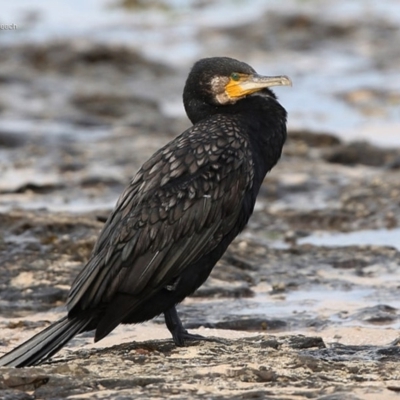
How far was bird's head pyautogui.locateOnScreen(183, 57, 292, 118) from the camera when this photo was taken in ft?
21.6

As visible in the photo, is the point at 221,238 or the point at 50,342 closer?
the point at 50,342

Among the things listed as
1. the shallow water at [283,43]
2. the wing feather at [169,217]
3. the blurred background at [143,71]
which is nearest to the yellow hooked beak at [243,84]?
the wing feather at [169,217]

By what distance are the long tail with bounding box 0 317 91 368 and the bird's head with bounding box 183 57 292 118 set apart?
158 cm

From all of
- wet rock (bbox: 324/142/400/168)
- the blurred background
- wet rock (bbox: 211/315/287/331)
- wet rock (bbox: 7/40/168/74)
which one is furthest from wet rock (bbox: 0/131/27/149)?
wet rock (bbox: 211/315/287/331)

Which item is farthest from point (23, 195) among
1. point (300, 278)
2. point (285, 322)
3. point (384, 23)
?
point (384, 23)

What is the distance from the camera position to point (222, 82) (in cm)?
657

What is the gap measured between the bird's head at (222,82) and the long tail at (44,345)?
1.58 metres

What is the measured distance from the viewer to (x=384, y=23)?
1952 centimetres

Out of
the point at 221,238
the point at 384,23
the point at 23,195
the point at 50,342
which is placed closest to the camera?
the point at 50,342

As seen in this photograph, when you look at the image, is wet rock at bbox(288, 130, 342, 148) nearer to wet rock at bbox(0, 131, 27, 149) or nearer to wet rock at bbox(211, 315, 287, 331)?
wet rock at bbox(0, 131, 27, 149)

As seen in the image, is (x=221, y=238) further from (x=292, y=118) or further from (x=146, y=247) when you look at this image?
(x=292, y=118)

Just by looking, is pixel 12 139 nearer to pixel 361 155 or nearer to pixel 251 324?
pixel 361 155

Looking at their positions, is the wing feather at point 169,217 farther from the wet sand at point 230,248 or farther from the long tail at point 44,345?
the wet sand at point 230,248

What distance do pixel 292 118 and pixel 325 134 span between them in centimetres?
145
